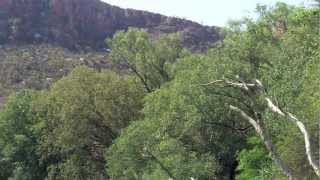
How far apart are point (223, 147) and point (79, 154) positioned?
50.7 feet

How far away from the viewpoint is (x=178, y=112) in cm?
3934

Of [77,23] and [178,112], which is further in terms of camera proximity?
[77,23]

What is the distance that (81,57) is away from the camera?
396ft

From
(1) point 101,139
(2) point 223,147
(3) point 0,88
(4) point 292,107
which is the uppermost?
(4) point 292,107

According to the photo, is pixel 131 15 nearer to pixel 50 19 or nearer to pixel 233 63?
pixel 50 19

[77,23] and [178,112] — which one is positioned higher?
[178,112]

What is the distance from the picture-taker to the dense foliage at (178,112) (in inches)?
1103

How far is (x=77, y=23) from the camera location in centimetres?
15862

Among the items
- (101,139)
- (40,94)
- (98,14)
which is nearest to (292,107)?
(101,139)

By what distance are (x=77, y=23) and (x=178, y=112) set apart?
122 m

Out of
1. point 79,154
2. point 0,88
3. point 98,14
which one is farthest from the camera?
point 98,14

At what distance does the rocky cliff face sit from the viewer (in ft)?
449

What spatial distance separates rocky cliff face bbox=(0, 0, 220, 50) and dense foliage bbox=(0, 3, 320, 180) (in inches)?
2981

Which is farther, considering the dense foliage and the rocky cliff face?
the rocky cliff face
